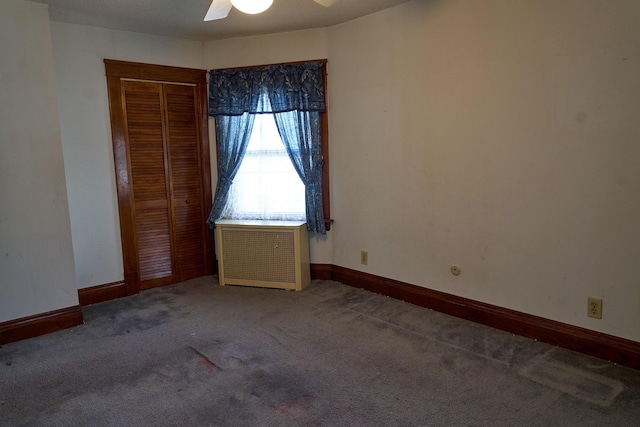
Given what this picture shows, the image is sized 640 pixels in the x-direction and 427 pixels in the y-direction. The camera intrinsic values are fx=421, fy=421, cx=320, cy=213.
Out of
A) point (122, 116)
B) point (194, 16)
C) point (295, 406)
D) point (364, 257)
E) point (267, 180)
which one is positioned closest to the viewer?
point (295, 406)

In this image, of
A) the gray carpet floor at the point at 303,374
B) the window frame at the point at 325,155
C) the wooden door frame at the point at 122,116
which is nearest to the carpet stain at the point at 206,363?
the gray carpet floor at the point at 303,374

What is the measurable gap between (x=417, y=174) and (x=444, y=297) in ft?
3.34

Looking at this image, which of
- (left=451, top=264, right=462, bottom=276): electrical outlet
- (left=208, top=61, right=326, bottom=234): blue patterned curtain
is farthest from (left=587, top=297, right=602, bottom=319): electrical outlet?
(left=208, top=61, right=326, bottom=234): blue patterned curtain

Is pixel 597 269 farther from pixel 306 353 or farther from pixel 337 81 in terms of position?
pixel 337 81

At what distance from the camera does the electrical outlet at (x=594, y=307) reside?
2557 mm

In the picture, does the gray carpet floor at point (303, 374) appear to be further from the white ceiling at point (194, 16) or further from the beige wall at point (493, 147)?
the white ceiling at point (194, 16)

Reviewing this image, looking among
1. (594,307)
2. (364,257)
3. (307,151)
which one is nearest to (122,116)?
(307,151)

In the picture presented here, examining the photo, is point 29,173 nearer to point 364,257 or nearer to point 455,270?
point 364,257

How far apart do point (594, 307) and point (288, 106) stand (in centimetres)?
293

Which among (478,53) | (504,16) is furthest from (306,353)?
(504,16)

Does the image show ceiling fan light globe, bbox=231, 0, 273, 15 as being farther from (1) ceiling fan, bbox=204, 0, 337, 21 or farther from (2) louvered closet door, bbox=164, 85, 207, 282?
(2) louvered closet door, bbox=164, 85, 207, 282

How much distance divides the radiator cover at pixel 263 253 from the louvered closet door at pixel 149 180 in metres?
0.57

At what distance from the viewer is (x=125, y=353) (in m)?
2.84

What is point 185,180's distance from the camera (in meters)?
4.32
